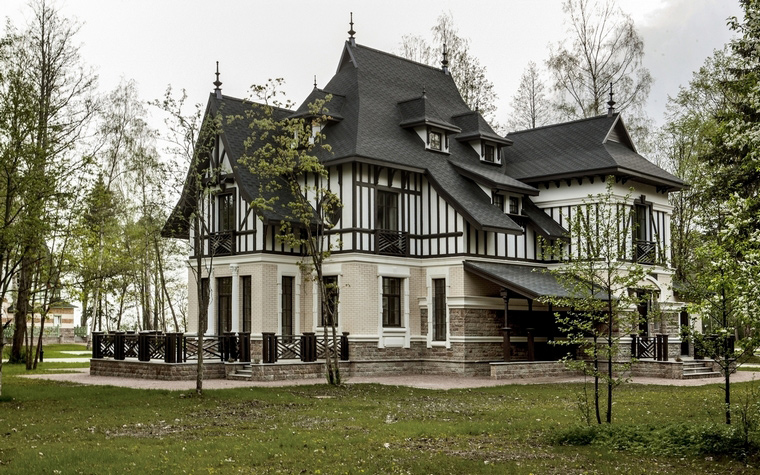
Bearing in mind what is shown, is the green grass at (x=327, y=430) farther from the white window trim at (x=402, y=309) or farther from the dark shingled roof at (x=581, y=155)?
the dark shingled roof at (x=581, y=155)

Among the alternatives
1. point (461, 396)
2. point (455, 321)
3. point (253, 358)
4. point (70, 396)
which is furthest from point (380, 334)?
point (70, 396)

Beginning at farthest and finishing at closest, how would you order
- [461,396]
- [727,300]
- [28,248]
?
[461,396], [28,248], [727,300]

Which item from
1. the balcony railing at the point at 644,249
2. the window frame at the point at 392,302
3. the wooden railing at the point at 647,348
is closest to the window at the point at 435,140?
the window frame at the point at 392,302

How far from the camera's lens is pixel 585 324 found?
1207cm

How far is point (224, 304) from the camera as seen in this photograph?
27.9 meters

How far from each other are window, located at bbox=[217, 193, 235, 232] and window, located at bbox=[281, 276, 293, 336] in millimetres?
2493

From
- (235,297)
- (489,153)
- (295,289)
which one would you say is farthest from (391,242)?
(489,153)

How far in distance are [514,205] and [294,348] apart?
31.7 feet

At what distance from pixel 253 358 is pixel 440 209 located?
7580 mm

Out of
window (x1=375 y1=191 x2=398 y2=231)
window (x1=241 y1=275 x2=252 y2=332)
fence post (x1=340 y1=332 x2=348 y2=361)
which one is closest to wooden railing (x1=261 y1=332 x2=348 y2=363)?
fence post (x1=340 y1=332 x2=348 y2=361)

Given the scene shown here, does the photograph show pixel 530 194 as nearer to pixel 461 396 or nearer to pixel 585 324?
pixel 461 396

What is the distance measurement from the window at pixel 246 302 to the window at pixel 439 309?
590 cm

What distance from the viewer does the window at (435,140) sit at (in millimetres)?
29078

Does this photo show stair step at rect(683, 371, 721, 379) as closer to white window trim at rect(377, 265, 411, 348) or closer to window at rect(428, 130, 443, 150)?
white window trim at rect(377, 265, 411, 348)
